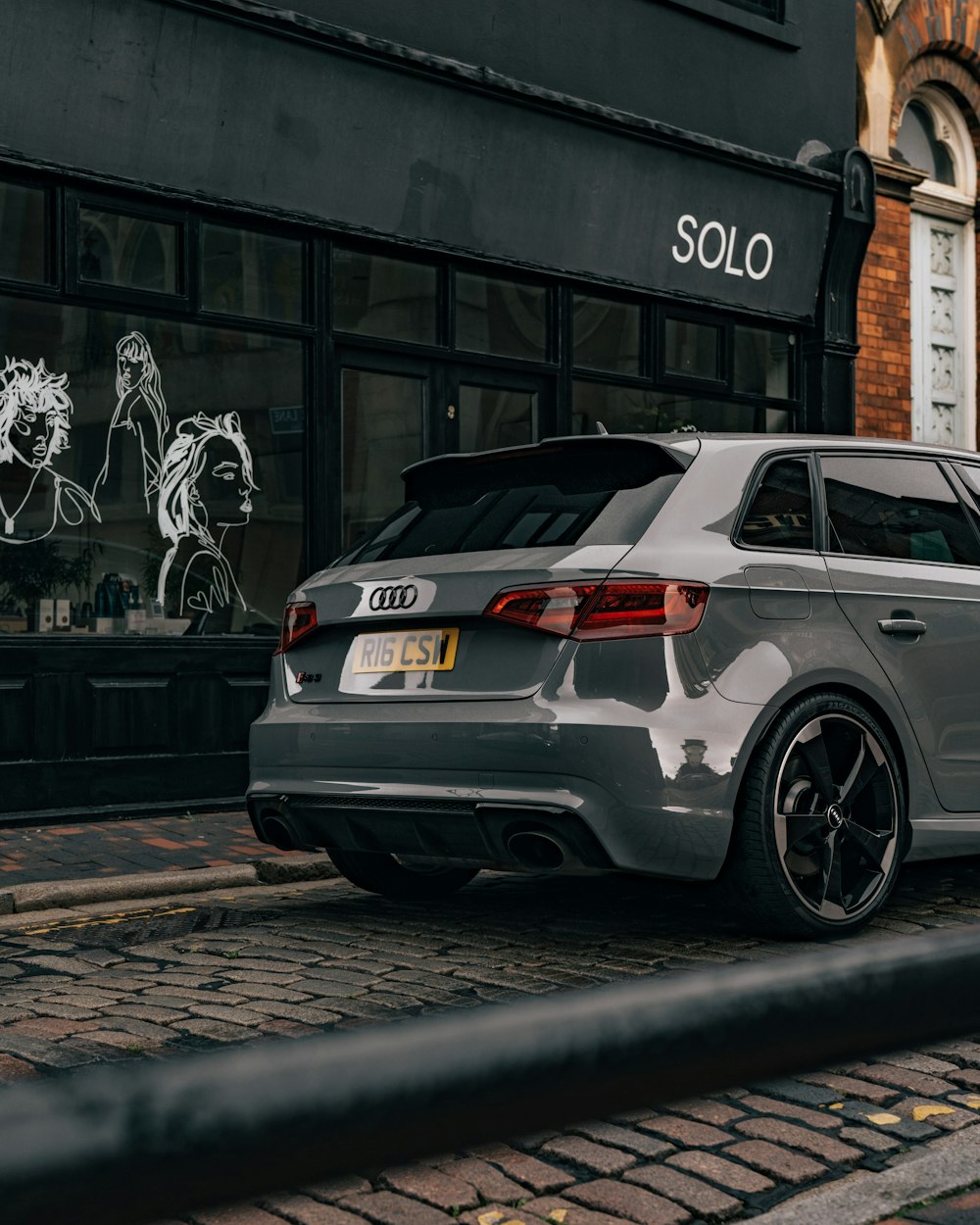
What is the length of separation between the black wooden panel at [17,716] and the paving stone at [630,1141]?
223 inches

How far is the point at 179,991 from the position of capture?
15.4ft

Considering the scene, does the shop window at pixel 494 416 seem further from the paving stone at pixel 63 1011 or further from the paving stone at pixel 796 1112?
the paving stone at pixel 796 1112

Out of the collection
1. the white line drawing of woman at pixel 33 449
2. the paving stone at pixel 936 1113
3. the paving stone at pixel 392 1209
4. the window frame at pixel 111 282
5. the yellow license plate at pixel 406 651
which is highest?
the window frame at pixel 111 282

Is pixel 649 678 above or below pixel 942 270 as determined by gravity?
below

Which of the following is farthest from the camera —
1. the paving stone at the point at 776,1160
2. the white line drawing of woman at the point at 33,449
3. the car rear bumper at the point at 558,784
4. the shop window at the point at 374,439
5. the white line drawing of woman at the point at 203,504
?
the shop window at the point at 374,439

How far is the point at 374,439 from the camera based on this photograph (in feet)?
33.9

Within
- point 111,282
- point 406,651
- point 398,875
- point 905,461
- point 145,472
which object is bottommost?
point 398,875

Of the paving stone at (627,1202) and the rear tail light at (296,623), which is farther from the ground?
the rear tail light at (296,623)

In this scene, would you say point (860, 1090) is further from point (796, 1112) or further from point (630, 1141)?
point (630, 1141)

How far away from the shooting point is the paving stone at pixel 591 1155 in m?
3.23

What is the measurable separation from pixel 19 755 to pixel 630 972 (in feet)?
15.4

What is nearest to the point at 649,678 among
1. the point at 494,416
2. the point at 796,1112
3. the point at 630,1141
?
the point at 796,1112

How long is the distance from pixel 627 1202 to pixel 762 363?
10.5 m

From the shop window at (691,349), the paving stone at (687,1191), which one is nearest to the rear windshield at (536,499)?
the paving stone at (687,1191)
